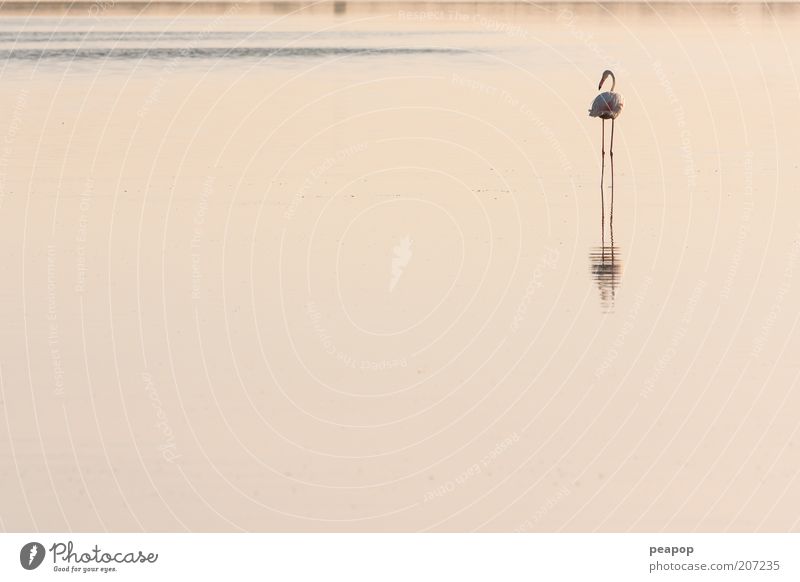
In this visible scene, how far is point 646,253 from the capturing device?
18.9 metres

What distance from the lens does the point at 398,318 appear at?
15852mm

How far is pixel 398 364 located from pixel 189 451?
2.70 m

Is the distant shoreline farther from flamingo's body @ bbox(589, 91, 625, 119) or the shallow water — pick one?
flamingo's body @ bbox(589, 91, 625, 119)

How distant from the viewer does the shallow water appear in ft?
37.7

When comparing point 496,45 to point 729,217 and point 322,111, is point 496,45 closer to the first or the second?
point 322,111

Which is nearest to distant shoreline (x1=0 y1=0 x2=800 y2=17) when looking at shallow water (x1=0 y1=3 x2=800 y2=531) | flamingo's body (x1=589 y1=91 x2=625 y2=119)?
shallow water (x1=0 y1=3 x2=800 y2=531)

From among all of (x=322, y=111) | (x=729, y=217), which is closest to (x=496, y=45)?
(x=322, y=111)

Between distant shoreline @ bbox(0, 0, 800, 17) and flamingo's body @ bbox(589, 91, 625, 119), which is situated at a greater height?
distant shoreline @ bbox(0, 0, 800, 17)
